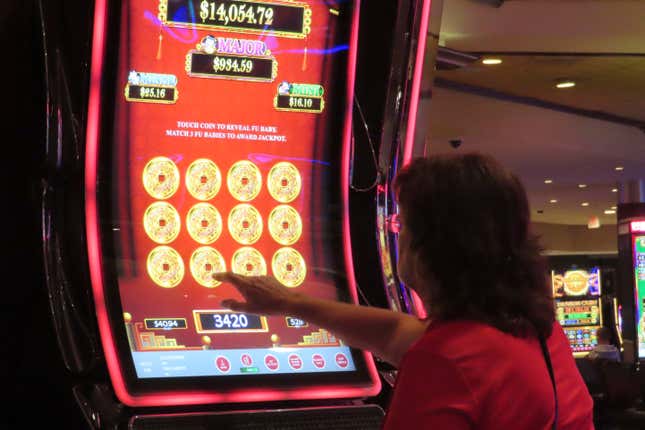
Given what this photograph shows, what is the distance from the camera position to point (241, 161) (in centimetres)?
194

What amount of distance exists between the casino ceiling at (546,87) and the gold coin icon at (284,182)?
33 centimetres

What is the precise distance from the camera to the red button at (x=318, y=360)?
1.89 meters

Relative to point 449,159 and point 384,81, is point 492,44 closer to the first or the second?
point 384,81

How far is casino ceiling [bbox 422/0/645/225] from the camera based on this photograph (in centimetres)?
461

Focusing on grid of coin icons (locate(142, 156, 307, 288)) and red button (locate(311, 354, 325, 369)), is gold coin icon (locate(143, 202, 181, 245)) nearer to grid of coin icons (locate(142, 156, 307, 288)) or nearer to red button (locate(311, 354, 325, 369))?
grid of coin icons (locate(142, 156, 307, 288))

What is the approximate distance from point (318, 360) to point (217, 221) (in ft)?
1.14

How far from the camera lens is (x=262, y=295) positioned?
159 cm

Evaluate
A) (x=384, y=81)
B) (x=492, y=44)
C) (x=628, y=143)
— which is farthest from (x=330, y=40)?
(x=628, y=143)

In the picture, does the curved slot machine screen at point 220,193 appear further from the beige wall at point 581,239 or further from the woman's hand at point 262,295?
the beige wall at point 581,239

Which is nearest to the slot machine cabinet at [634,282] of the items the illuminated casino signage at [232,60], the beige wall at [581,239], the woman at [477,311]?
the illuminated casino signage at [232,60]

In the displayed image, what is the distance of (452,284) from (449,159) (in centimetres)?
16

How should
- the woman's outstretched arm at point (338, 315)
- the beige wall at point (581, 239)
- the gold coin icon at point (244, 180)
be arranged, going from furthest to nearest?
the beige wall at point (581, 239) → the gold coin icon at point (244, 180) → the woman's outstretched arm at point (338, 315)

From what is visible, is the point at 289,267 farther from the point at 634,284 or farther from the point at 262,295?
the point at 634,284

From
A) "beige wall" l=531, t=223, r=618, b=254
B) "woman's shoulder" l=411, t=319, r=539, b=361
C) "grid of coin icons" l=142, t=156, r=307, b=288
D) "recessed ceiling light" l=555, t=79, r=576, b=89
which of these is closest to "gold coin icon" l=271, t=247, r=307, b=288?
"grid of coin icons" l=142, t=156, r=307, b=288
